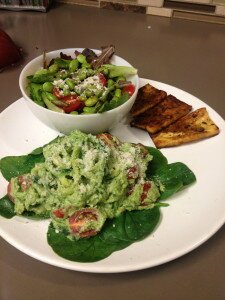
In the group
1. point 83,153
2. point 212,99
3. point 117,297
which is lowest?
point 117,297

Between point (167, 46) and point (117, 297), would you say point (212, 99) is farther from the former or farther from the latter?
point (117, 297)

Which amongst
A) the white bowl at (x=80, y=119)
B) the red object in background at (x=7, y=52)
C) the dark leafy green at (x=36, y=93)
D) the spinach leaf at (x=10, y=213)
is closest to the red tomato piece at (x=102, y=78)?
the white bowl at (x=80, y=119)

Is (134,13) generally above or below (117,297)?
above

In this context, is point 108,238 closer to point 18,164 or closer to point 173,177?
point 173,177

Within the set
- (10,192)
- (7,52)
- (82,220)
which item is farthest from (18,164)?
(7,52)

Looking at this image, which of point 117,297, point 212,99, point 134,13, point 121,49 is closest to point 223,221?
point 117,297

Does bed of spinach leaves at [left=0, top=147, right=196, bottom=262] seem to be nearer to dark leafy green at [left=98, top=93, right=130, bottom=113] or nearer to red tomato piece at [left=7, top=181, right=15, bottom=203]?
red tomato piece at [left=7, top=181, right=15, bottom=203]

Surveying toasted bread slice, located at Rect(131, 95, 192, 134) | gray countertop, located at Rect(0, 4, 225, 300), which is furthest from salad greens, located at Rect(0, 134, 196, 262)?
toasted bread slice, located at Rect(131, 95, 192, 134)
